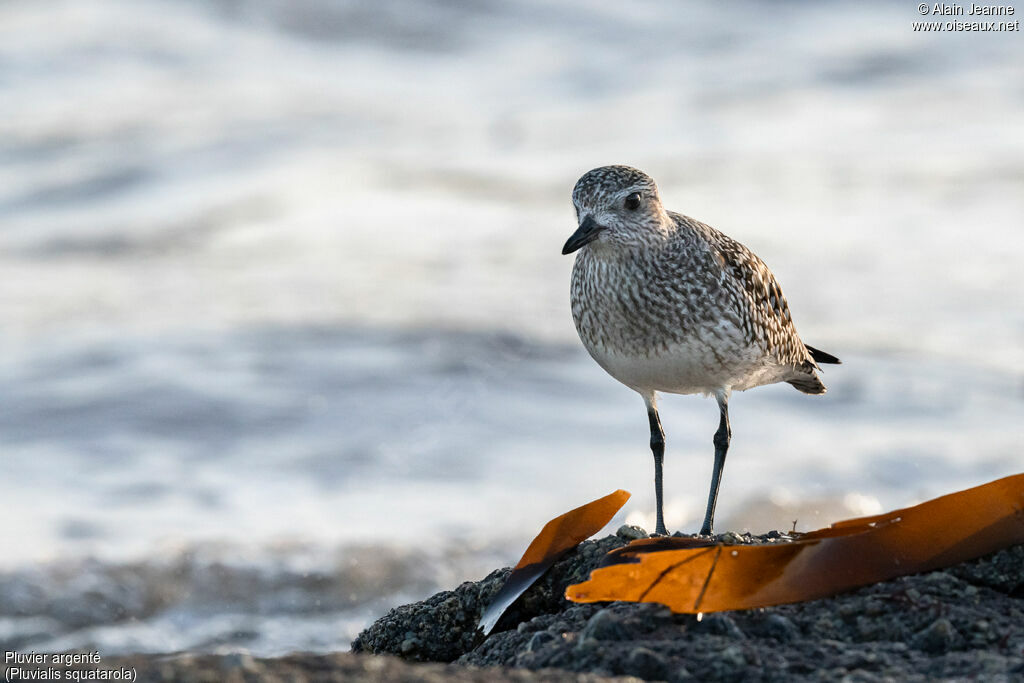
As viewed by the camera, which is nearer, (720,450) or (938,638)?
(938,638)

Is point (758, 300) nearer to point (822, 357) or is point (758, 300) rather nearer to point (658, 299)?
point (658, 299)

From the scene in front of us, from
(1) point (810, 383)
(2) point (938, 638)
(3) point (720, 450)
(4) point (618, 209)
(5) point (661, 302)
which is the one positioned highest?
(4) point (618, 209)

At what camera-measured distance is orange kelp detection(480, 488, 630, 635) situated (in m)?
3.70

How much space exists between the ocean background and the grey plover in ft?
7.94

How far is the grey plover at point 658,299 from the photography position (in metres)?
4.45

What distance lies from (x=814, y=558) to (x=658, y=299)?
1.42 meters

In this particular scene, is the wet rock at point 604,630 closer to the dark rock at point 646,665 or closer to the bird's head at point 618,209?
the dark rock at point 646,665

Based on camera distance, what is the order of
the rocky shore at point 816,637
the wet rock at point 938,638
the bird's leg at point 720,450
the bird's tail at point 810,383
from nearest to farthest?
the rocky shore at point 816,637
the wet rock at point 938,638
the bird's leg at point 720,450
the bird's tail at point 810,383

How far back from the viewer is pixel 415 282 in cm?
1176

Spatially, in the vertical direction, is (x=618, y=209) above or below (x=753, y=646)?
above

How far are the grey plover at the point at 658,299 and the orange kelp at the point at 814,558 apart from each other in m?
1.04

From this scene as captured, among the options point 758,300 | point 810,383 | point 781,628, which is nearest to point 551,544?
point 781,628

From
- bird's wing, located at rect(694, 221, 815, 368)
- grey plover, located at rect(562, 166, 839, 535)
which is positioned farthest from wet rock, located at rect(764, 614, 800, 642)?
bird's wing, located at rect(694, 221, 815, 368)

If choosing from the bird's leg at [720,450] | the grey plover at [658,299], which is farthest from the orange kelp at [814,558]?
the bird's leg at [720,450]
